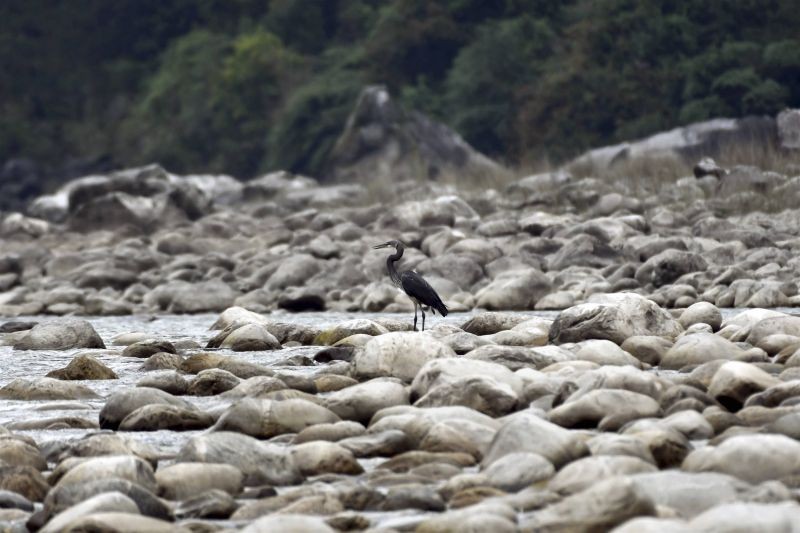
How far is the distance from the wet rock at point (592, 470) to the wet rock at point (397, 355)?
2.45 m

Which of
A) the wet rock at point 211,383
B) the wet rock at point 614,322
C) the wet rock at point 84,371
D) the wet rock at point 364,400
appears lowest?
the wet rock at point 84,371

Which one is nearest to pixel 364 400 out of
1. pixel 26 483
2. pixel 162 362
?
pixel 26 483

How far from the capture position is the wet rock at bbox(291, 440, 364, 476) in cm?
545

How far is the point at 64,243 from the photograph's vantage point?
24672 millimetres

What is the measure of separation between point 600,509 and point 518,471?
0.82 meters

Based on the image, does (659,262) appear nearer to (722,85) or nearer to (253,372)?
(253,372)

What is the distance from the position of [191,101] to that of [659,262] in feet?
123

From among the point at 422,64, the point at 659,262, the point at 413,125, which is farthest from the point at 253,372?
the point at 422,64

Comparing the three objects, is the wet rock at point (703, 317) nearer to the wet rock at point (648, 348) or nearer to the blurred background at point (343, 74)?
the wet rock at point (648, 348)

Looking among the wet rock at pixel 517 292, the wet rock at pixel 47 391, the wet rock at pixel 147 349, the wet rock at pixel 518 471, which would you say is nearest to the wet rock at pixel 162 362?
the wet rock at pixel 147 349

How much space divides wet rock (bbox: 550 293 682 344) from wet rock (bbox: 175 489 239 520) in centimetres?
387

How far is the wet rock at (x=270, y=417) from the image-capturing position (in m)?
6.11

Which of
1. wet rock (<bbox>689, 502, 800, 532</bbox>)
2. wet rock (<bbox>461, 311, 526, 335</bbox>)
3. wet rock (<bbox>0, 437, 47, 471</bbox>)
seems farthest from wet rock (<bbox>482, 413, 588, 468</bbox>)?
wet rock (<bbox>461, 311, 526, 335</bbox>)

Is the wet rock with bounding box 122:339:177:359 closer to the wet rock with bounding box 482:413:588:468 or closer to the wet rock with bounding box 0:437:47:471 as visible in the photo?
the wet rock with bounding box 0:437:47:471
